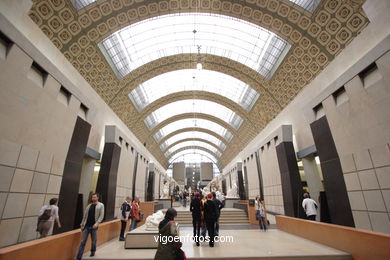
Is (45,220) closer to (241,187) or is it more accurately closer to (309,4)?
(309,4)

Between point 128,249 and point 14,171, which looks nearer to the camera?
point 14,171

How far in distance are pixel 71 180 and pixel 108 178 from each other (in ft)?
10.2

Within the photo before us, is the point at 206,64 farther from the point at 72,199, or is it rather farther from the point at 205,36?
the point at 72,199

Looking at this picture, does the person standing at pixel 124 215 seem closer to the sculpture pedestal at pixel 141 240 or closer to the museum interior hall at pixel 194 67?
the museum interior hall at pixel 194 67

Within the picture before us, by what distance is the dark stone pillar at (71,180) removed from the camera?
745 cm

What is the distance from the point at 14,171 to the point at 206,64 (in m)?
15.9

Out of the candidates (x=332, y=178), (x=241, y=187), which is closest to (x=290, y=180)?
(x=332, y=178)

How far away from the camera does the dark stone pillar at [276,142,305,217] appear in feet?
35.0

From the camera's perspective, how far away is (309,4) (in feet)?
32.9

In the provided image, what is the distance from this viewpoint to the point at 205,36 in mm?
16203

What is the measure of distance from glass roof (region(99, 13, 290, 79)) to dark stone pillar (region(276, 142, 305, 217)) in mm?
6289

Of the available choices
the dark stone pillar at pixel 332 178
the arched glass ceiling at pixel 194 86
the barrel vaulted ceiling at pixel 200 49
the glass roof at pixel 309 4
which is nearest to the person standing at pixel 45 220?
the barrel vaulted ceiling at pixel 200 49

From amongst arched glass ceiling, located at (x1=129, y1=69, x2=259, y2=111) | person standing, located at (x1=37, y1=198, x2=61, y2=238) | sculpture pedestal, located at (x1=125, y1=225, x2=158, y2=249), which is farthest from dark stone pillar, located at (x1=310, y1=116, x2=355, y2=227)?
arched glass ceiling, located at (x1=129, y1=69, x2=259, y2=111)

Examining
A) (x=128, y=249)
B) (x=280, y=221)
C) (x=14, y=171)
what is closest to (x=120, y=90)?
(x=14, y=171)
